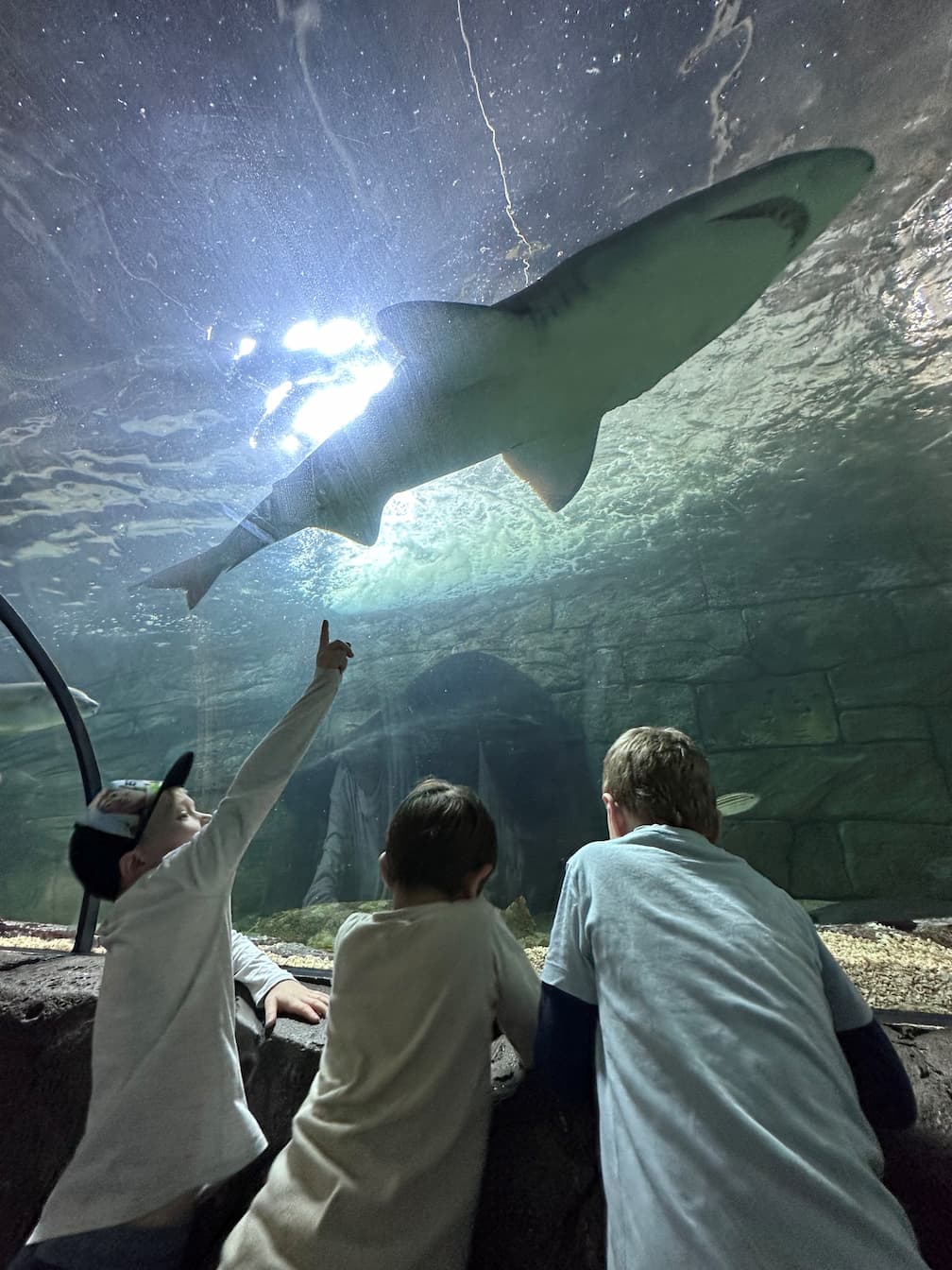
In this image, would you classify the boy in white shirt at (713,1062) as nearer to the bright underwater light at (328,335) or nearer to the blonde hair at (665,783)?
the blonde hair at (665,783)

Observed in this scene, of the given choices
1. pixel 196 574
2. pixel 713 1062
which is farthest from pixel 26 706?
pixel 713 1062

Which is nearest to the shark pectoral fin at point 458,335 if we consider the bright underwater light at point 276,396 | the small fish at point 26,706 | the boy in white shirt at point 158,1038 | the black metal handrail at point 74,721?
the bright underwater light at point 276,396

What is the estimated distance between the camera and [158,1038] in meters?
1.36

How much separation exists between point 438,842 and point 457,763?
9.18 metres

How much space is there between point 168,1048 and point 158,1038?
0.12 ft

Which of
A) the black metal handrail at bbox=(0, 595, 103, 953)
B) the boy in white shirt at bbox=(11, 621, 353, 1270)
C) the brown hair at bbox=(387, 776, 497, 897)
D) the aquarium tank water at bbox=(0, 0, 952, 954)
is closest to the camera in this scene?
the boy in white shirt at bbox=(11, 621, 353, 1270)

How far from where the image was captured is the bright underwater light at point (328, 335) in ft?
13.5

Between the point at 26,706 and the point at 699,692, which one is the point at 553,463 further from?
the point at 26,706

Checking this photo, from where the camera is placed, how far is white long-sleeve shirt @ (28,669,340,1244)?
1.24m

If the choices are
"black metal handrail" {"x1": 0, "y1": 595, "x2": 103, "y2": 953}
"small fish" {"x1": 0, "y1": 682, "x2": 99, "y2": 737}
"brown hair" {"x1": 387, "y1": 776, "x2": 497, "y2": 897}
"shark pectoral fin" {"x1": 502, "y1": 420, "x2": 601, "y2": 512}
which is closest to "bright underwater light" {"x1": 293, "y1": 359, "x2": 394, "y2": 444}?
"shark pectoral fin" {"x1": 502, "y1": 420, "x2": 601, "y2": 512}

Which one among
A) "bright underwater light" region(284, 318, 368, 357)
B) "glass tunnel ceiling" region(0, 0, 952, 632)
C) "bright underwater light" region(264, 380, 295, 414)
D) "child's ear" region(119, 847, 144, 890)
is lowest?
"child's ear" region(119, 847, 144, 890)

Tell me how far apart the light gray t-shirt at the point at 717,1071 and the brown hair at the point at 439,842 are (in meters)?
0.24

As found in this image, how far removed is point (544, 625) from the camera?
11.8 meters

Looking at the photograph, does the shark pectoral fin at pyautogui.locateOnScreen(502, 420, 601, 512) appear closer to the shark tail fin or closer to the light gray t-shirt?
the shark tail fin
